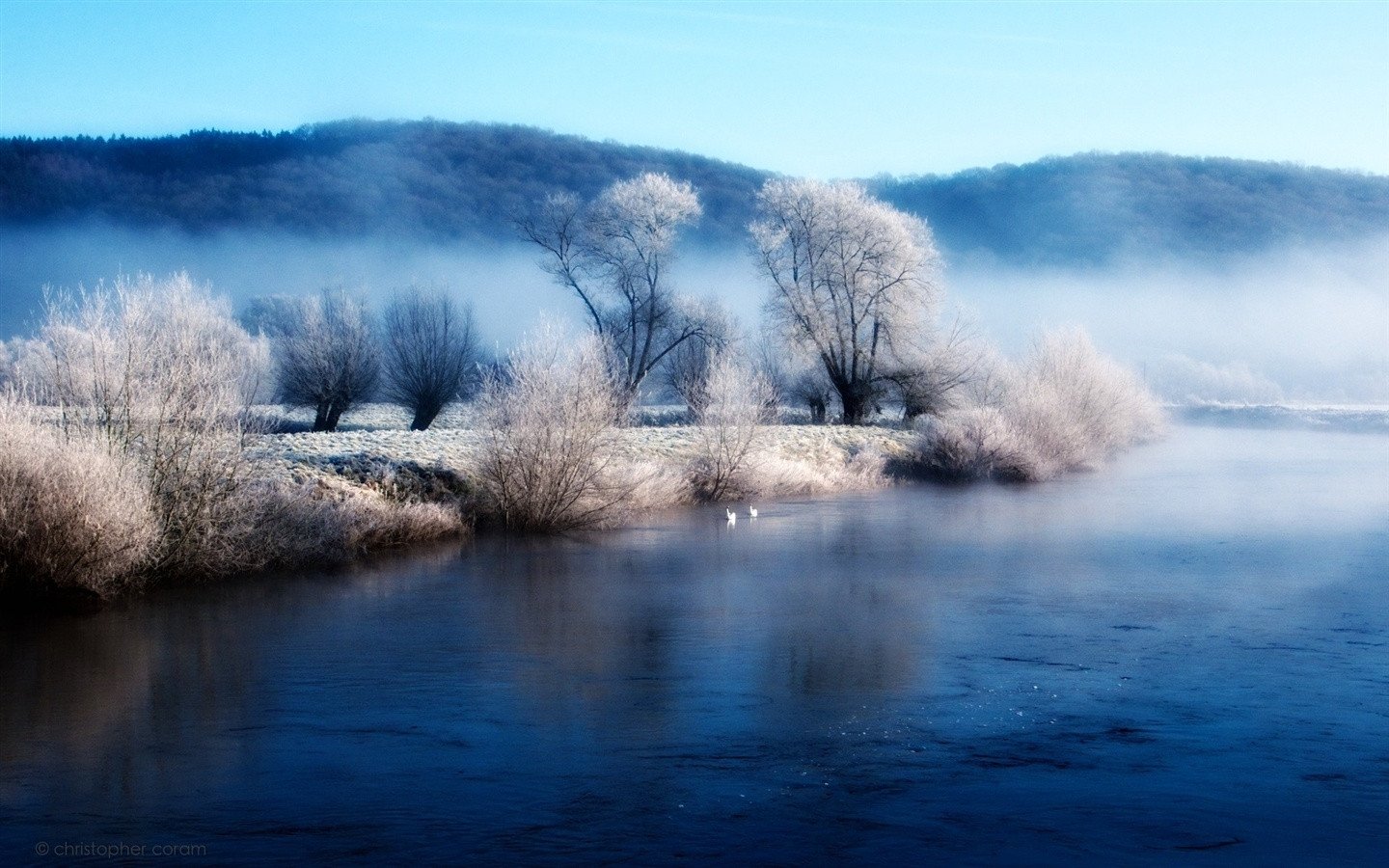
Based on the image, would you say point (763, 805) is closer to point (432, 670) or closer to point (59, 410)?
point (432, 670)

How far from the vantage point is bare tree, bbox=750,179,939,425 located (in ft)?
118

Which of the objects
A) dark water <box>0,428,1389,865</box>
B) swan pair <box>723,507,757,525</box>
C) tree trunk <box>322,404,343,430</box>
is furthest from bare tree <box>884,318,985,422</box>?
dark water <box>0,428,1389,865</box>

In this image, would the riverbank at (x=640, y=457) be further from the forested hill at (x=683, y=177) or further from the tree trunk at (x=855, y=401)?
the forested hill at (x=683, y=177)

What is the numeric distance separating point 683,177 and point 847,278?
59.7 metres

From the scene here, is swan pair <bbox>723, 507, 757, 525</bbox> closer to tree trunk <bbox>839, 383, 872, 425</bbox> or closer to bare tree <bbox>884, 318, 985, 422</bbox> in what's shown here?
tree trunk <bbox>839, 383, 872, 425</bbox>

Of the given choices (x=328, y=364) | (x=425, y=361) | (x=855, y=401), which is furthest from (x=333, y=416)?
(x=855, y=401)

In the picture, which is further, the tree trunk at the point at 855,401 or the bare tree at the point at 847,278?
the tree trunk at the point at 855,401

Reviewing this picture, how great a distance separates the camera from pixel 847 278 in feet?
119

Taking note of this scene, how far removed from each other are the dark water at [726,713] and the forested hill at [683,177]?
7298 centimetres

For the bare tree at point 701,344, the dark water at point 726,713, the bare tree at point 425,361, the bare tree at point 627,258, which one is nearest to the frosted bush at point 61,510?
the dark water at point 726,713

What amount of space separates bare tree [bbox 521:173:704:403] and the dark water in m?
21.0

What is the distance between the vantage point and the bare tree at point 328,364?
35.0m

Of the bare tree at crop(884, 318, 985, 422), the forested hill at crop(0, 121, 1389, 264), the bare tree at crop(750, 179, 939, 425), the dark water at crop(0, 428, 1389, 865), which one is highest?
the forested hill at crop(0, 121, 1389, 264)

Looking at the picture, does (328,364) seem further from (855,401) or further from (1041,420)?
(1041,420)
